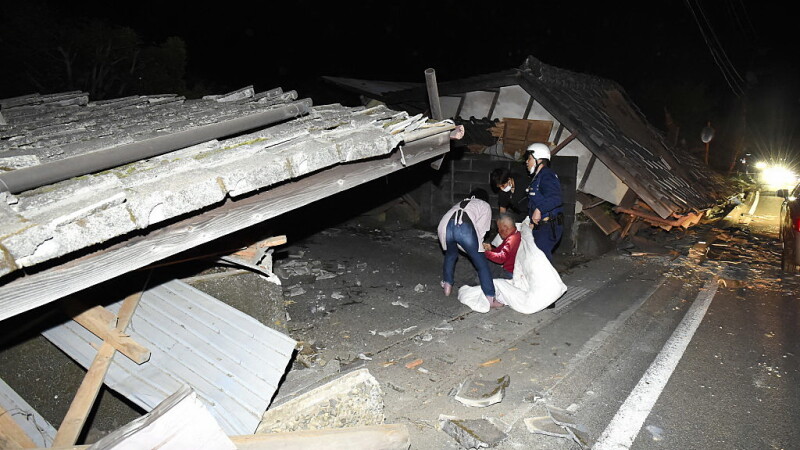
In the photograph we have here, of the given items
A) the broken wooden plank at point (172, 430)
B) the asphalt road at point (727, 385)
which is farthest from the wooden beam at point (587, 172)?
the broken wooden plank at point (172, 430)

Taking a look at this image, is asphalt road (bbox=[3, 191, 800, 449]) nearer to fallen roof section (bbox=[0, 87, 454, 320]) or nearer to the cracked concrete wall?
fallen roof section (bbox=[0, 87, 454, 320])

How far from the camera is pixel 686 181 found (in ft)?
32.7

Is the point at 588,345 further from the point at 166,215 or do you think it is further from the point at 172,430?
the point at 166,215

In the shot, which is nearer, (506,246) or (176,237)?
(176,237)

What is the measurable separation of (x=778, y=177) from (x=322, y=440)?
1971cm

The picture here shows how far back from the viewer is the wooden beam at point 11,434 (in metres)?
2.81

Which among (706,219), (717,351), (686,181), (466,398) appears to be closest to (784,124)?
(706,219)

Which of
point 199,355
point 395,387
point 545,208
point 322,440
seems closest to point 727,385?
point 545,208

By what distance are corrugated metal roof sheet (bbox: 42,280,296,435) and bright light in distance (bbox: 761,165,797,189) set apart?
62.6ft

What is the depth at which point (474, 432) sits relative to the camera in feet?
11.5

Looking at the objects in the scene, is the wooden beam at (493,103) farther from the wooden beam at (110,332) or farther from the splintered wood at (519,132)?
the wooden beam at (110,332)

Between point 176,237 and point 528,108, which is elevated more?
point 528,108

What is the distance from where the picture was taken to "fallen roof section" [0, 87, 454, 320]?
174 cm

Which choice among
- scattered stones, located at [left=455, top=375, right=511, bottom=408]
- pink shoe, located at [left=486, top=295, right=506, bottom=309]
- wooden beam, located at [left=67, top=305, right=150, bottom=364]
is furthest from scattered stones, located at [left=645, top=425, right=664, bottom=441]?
wooden beam, located at [left=67, top=305, right=150, bottom=364]
